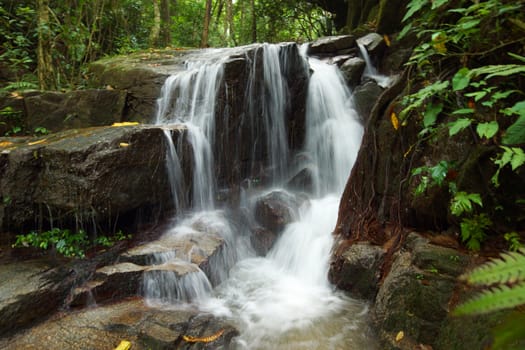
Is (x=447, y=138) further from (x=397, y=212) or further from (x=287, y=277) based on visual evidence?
(x=287, y=277)

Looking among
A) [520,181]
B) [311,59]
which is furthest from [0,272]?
[311,59]

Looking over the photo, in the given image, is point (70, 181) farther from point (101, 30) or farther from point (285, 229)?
point (101, 30)

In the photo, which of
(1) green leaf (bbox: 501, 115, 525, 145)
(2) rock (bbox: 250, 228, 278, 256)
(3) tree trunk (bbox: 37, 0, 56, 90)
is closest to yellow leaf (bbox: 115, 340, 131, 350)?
(2) rock (bbox: 250, 228, 278, 256)

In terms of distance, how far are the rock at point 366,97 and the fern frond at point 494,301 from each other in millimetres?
7664

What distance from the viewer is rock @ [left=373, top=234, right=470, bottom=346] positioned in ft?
9.49

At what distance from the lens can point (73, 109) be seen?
21.4 feet

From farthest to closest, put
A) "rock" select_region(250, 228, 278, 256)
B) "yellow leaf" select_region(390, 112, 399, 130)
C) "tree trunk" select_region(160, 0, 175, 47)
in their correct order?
"tree trunk" select_region(160, 0, 175, 47) < "rock" select_region(250, 228, 278, 256) < "yellow leaf" select_region(390, 112, 399, 130)

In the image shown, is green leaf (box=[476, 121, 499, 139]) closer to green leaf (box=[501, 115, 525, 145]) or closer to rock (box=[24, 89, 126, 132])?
green leaf (box=[501, 115, 525, 145])

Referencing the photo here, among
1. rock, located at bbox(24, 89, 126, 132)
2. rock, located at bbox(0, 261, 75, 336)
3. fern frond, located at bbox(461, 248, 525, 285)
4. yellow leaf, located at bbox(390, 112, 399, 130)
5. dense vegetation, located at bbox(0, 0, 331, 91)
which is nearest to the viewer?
fern frond, located at bbox(461, 248, 525, 285)

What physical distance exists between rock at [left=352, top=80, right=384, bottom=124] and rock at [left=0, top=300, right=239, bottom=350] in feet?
20.6

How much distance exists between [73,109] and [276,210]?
4656mm

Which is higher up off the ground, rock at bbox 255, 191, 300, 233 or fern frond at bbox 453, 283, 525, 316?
fern frond at bbox 453, 283, 525, 316

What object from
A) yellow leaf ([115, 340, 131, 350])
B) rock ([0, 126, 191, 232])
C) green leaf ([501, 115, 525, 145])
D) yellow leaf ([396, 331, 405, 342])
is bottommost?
yellow leaf ([115, 340, 131, 350])

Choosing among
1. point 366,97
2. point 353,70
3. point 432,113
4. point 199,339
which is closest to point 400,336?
point 199,339
